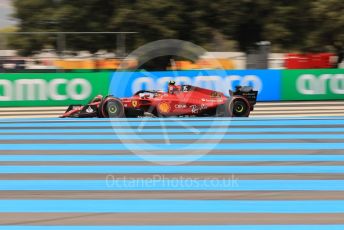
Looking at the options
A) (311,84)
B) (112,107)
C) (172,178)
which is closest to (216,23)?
(311,84)

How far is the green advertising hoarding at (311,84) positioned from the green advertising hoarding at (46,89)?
18.1 feet

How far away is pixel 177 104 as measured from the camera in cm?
1177

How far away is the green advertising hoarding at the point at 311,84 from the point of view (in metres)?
16.8

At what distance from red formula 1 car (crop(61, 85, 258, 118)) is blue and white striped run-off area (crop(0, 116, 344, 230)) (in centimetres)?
95

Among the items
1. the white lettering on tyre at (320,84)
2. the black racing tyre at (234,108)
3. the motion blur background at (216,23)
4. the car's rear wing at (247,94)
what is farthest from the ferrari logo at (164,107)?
the motion blur background at (216,23)

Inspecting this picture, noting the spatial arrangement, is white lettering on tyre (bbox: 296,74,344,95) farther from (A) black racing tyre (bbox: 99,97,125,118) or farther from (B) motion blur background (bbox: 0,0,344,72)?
(A) black racing tyre (bbox: 99,97,125,118)

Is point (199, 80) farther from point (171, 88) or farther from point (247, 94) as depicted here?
point (171, 88)

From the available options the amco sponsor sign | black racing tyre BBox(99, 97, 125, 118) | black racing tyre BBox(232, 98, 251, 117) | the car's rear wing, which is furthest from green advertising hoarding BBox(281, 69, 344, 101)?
black racing tyre BBox(99, 97, 125, 118)

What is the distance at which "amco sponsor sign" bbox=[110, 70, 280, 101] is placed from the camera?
15945 mm

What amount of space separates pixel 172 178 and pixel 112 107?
573 centimetres

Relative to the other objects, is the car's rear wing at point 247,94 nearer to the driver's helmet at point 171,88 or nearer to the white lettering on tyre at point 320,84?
the driver's helmet at point 171,88

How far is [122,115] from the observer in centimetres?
1192

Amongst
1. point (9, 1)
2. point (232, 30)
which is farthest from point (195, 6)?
point (9, 1)

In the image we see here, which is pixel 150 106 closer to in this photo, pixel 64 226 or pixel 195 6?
pixel 64 226
